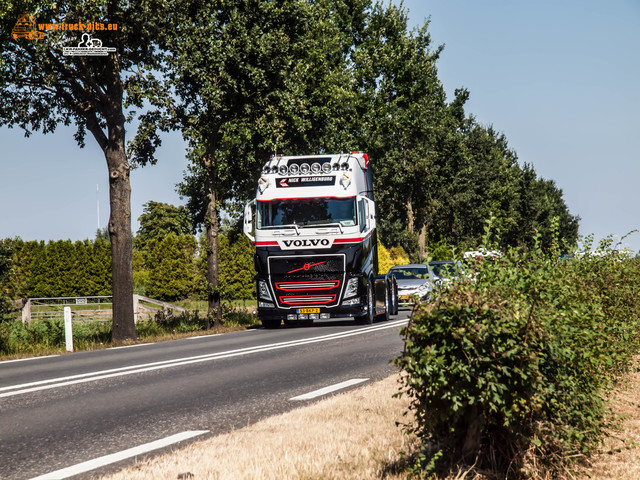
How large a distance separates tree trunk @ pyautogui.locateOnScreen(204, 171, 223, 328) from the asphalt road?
7042 mm

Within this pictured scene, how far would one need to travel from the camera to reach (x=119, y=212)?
17844mm

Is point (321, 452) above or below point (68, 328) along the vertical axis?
below

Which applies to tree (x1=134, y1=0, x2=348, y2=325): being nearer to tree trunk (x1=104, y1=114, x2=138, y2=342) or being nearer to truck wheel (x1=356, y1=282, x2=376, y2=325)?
tree trunk (x1=104, y1=114, x2=138, y2=342)

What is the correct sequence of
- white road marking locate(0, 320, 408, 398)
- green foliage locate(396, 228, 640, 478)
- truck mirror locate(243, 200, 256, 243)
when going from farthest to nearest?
1. truck mirror locate(243, 200, 256, 243)
2. white road marking locate(0, 320, 408, 398)
3. green foliage locate(396, 228, 640, 478)

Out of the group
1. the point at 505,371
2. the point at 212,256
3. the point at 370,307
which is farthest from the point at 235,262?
the point at 505,371

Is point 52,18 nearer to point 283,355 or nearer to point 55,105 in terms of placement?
point 55,105

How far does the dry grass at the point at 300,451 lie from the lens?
433cm

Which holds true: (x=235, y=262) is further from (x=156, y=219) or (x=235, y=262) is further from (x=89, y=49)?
(x=156, y=219)

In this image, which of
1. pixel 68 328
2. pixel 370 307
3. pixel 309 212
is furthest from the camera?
pixel 370 307

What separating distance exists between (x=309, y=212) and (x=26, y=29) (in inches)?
299

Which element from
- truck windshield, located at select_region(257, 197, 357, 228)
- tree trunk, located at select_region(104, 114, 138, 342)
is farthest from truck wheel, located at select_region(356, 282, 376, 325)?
tree trunk, located at select_region(104, 114, 138, 342)

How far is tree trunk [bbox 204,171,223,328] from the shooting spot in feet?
72.3

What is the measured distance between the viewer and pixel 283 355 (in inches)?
484

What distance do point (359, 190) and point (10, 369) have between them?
389 inches
